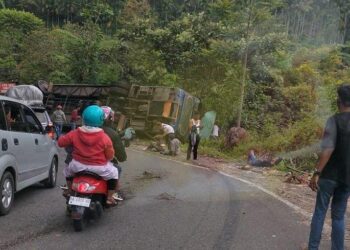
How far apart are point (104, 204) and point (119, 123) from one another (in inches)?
675

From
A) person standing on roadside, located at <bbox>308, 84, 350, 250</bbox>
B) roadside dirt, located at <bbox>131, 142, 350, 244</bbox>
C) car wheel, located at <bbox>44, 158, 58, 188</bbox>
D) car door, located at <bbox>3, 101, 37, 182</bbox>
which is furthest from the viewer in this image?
car wheel, located at <bbox>44, 158, 58, 188</bbox>

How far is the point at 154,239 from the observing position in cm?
603

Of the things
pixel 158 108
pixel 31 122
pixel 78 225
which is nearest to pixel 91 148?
pixel 78 225

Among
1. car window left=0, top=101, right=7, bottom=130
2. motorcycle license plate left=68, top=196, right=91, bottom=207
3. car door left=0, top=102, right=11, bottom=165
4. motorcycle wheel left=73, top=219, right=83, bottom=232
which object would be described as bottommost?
motorcycle wheel left=73, top=219, right=83, bottom=232

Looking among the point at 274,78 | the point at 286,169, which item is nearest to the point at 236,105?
the point at 274,78

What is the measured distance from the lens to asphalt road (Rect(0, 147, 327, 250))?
5.87 m

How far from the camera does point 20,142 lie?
24.7 ft

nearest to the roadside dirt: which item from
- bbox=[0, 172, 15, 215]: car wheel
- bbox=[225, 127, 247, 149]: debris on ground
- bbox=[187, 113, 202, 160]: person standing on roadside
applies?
bbox=[187, 113, 202, 160]: person standing on roadside

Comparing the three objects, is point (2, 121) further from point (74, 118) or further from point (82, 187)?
point (74, 118)

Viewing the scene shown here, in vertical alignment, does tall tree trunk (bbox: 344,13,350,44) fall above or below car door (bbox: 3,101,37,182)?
above

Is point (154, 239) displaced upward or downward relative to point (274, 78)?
downward

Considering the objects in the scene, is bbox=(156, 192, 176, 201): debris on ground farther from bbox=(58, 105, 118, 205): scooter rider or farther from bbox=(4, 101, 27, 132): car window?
bbox=(4, 101, 27, 132): car window

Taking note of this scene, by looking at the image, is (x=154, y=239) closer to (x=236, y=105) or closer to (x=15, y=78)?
(x=236, y=105)

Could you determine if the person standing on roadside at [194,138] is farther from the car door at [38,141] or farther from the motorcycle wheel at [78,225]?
the motorcycle wheel at [78,225]
